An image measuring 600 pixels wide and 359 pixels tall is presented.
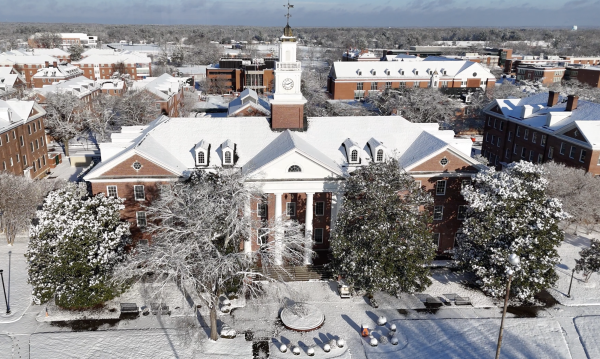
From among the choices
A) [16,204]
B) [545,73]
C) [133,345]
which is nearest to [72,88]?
[16,204]

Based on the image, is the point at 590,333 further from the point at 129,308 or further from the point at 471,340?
the point at 129,308

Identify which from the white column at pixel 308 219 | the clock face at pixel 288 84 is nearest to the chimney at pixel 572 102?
the clock face at pixel 288 84

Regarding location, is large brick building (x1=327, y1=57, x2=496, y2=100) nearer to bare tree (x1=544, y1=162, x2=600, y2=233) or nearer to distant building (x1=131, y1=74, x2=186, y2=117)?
distant building (x1=131, y1=74, x2=186, y2=117)

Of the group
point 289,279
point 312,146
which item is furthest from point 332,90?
point 289,279

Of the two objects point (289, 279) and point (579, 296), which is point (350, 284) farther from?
point (579, 296)

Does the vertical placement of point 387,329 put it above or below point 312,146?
below

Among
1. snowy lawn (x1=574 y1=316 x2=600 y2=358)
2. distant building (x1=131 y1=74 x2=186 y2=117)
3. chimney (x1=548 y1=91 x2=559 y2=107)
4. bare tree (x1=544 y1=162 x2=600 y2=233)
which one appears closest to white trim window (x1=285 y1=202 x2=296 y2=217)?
snowy lawn (x1=574 y1=316 x2=600 y2=358)

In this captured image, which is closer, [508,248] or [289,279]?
[508,248]
